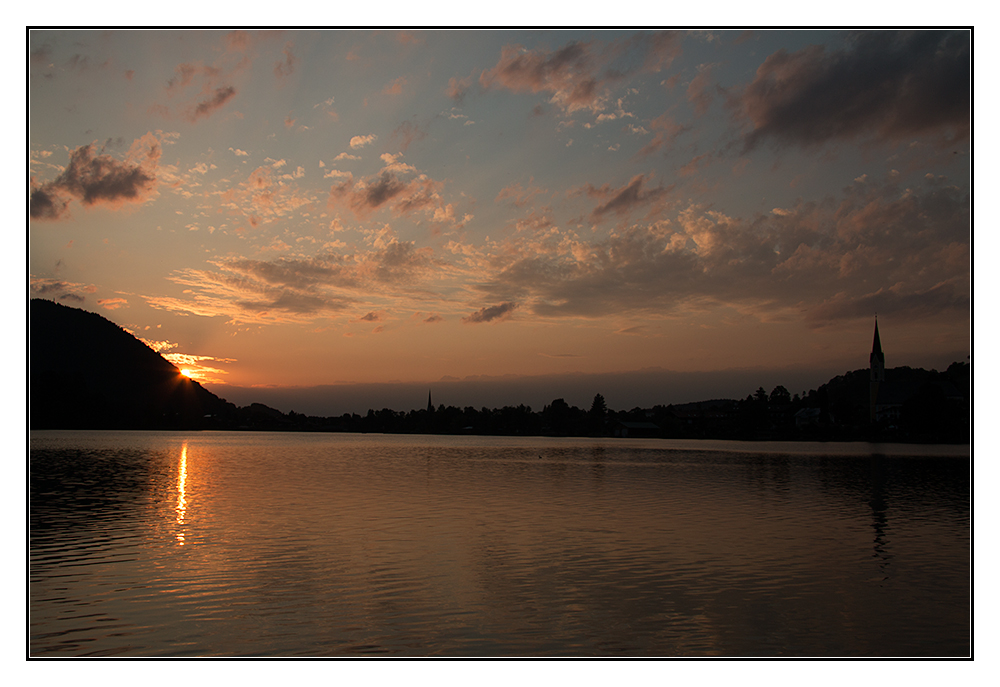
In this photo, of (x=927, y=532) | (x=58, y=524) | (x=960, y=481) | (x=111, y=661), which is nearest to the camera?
(x=111, y=661)

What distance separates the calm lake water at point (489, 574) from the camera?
16625 millimetres

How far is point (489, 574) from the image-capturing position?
→ 22.8 meters

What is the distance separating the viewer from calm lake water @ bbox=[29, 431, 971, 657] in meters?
16.6

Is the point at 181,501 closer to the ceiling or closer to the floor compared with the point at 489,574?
closer to the floor

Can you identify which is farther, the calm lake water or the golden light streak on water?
the golden light streak on water

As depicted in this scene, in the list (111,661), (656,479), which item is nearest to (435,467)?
(656,479)

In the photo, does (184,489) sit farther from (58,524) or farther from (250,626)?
(250,626)

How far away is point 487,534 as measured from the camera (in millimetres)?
30766

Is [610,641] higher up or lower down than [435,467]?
higher up

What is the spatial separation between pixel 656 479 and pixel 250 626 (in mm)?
49835

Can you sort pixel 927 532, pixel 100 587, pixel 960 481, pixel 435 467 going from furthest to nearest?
pixel 435 467 → pixel 960 481 → pixel 927 532 → pixel 100 587

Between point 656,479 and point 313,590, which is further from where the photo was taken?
point 656,479

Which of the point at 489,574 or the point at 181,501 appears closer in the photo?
the point at 489,574

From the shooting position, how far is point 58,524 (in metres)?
29.9
